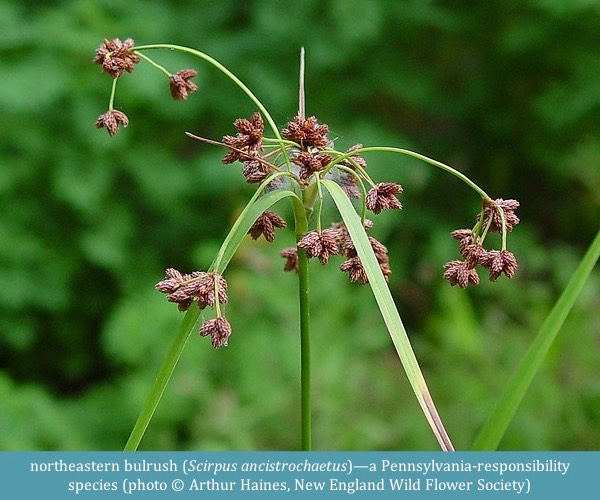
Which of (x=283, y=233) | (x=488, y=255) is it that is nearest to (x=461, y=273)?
(x=488, y=255)

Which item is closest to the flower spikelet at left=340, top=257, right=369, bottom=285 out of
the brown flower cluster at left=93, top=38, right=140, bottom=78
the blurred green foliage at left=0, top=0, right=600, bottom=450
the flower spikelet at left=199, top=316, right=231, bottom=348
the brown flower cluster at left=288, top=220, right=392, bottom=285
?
the brown flower cluster at left=288, top=220, right=392, bottom=285

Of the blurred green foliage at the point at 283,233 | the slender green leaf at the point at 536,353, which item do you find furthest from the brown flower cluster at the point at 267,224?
the blurred green foliage at the point at 283,233

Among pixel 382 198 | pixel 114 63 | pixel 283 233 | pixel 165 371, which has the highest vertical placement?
pixel 283 233

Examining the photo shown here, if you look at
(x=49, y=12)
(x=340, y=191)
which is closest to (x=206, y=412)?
(x=49, y=12)

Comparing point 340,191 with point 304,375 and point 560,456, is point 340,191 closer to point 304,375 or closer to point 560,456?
point 304,375

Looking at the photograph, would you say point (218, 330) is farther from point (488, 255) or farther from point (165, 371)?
point (488, 255)

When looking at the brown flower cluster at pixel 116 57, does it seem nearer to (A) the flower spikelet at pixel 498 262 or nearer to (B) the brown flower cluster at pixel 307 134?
(B) the brown flower cluster at pixel 307 134

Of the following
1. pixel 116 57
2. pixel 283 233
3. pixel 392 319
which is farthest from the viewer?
pixel 283 233
